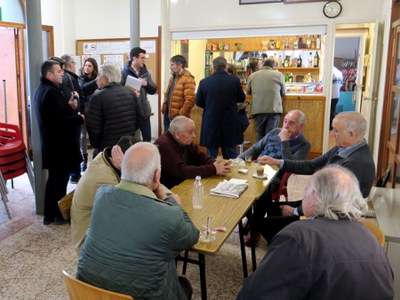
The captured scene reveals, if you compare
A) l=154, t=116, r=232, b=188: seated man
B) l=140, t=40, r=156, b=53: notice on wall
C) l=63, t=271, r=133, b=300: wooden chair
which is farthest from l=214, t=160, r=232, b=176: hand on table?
l=140, t=40, r=156, b=53: notice on wall

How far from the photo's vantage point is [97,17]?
7.70 metres

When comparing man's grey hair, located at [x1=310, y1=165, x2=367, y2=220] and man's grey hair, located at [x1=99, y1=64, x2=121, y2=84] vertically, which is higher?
man's grey hair, located at [x1=99, y1=64, x2=121, y2=84]

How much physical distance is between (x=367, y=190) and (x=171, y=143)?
4.44 ft

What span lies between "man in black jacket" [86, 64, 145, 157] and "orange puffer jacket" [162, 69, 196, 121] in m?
1.58

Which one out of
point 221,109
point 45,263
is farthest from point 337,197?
point 221,109

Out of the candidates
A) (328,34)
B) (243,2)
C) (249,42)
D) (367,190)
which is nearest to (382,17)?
(328,34)

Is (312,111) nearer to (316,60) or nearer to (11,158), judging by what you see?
(316,60)

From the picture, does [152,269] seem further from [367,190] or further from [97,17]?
[97,17]

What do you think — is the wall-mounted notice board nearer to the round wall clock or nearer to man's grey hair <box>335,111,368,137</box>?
the round wall clock

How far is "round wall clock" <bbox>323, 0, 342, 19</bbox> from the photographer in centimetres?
573

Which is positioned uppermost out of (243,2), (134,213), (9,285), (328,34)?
(243,2)

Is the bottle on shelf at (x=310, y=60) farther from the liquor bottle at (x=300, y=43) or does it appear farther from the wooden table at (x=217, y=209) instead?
the wooden table at (x=217, y=209)

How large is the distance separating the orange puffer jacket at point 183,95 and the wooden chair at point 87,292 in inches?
158

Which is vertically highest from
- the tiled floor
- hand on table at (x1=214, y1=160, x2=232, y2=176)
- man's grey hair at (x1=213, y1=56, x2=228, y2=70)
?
man's grey hair at (x1=213, y1=56, x2=228, y2=70)
